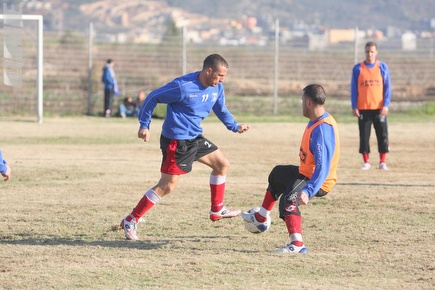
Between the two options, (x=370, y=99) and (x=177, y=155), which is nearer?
(x=177, y=155)

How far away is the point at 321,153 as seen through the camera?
8.40 metres

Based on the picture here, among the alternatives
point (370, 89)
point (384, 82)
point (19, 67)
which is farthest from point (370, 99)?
point (19, 67)

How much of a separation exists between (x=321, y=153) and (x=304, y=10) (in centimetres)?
14205

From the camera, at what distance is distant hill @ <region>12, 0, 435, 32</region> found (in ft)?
445

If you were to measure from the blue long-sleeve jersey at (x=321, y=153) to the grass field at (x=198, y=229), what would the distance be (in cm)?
67

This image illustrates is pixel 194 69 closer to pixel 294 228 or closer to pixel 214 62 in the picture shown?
pixel 214 62

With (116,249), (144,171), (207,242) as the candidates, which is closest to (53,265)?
(116,249)

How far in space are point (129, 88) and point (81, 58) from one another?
1850 mm

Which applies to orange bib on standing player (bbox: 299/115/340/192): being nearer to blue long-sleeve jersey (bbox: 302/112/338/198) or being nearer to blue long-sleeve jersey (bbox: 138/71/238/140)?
blue long-sleeve jersey (bbox: 302/112/338/198)

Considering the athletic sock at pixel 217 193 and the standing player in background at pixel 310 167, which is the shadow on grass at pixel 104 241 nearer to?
the athletic sock at pixel 217 193

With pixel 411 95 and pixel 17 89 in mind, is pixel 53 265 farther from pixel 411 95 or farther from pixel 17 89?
pixel 411 95

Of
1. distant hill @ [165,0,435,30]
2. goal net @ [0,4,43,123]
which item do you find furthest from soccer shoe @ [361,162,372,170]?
distant hill @ [165,0,435,30]

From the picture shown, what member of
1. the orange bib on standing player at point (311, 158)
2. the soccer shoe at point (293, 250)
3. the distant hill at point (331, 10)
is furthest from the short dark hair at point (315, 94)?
the distant hill at point (331, 10)

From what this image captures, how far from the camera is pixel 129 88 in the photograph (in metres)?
31.4
